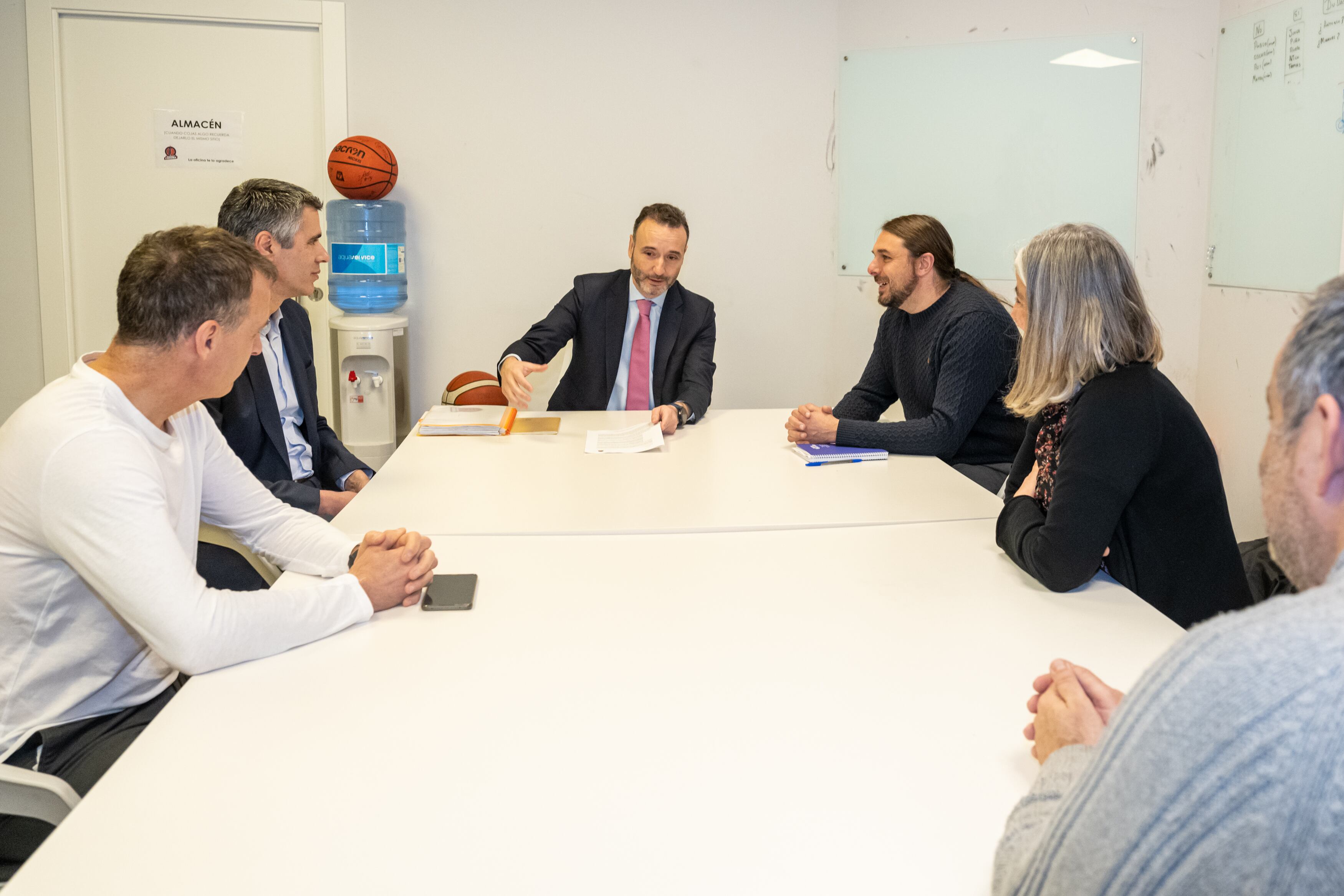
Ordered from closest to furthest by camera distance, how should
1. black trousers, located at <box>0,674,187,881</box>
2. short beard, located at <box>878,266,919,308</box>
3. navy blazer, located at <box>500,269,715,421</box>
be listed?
black trousers, located at <box>0,674,187,881</box> < short beard, located at <box>878,266,919,308</box> < navy blazer, located at <box>500,269,715,421</box>

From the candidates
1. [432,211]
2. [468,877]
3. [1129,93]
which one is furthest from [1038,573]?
[432,211]

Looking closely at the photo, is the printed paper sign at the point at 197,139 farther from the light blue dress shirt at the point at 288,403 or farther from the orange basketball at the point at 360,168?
the light blue dress shirt at the point at 288,403

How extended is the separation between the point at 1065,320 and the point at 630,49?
3.48 metres

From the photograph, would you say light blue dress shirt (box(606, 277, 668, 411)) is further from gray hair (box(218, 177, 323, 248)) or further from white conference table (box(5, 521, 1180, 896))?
white conference table (box(5, 521, 1180, 896))

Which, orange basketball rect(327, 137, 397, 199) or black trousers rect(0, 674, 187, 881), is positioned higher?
orange basketball rect(327, 137, 397, 199)

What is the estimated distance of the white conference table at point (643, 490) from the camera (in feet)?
7.04

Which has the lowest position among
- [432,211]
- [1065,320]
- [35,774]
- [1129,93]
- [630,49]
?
[35,774]

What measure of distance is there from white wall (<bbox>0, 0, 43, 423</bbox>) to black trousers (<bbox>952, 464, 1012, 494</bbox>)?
3.84 meters

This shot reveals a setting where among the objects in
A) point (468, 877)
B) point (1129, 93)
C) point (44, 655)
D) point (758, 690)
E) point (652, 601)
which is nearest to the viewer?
point (468, 877)

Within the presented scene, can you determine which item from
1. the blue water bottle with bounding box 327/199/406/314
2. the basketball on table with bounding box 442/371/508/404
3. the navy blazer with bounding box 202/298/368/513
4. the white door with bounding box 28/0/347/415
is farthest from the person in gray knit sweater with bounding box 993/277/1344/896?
the white door with bounding box 28/0/347/415

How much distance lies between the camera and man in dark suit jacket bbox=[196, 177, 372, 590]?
267 centimetres

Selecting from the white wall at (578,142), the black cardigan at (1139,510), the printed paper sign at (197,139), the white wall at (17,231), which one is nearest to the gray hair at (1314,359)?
the black cardigan at (1139,510)

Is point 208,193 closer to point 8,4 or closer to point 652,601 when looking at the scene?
point 8,4

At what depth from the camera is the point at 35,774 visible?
1.24m
